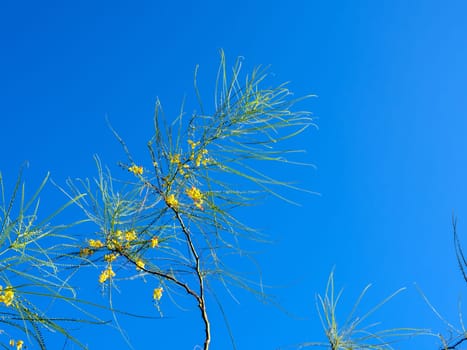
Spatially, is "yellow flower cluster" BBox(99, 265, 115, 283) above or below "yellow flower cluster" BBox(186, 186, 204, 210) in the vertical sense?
below

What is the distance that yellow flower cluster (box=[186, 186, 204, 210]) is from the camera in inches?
106

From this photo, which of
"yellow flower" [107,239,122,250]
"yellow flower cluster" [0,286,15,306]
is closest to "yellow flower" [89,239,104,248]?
"yellow flower" [107,239,122,250]

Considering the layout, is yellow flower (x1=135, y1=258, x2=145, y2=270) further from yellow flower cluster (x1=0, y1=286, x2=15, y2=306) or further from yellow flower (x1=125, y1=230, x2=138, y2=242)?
yellow flower cluster (x1=0, y1=286, x2=15, y2=306)

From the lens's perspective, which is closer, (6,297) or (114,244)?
(6,297)

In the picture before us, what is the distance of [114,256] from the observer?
2701 mm

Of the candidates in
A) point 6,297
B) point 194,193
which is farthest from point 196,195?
point 6,297

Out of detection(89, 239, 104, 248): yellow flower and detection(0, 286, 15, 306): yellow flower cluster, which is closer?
detection(0, 286, 15, 306): yellow flower cluster

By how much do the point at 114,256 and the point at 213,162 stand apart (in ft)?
2.01

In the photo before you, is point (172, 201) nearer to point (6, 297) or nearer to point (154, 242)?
point (154, 242)

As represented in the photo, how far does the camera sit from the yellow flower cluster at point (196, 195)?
2.69 metres

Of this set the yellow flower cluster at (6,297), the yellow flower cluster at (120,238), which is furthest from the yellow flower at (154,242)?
the yellow flower cluster at (6,297)

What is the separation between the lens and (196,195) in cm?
271

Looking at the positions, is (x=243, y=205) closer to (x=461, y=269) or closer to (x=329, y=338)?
(x=329, y=338)

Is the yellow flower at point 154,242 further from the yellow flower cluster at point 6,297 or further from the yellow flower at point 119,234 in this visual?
the yellow flower cluster at point 6,297
